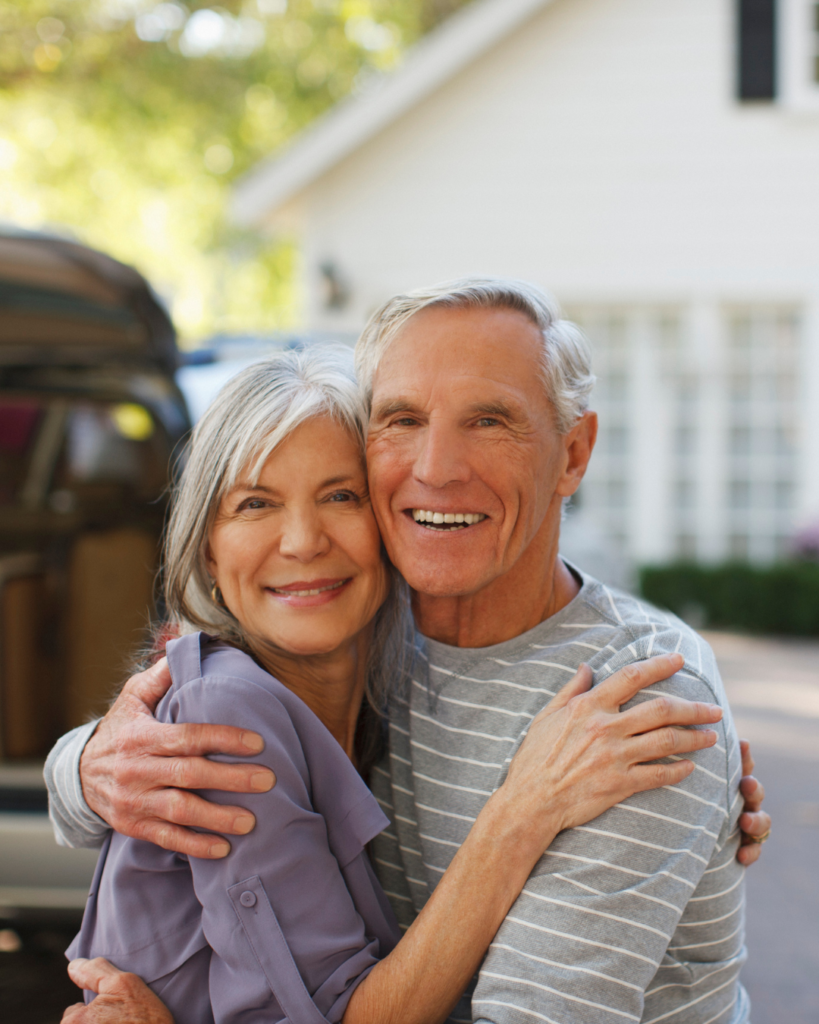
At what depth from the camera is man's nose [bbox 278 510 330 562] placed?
69.2 inches

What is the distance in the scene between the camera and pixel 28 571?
387cm

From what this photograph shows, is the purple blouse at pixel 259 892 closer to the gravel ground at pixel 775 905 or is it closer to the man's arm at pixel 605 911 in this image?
the man's arm at pixel 605 911

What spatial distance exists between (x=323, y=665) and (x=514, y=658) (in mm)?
366

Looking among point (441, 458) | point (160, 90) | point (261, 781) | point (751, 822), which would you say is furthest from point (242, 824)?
point (160, 90)

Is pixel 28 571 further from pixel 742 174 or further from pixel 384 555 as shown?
pixel 742 174

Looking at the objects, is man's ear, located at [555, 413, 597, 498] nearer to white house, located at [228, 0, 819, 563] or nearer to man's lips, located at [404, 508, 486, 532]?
man's lips, located at [404, 508, 486, 532]

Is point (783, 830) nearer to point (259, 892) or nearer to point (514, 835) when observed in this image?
point (514, 835)

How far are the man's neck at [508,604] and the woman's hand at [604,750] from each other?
1.06 feet

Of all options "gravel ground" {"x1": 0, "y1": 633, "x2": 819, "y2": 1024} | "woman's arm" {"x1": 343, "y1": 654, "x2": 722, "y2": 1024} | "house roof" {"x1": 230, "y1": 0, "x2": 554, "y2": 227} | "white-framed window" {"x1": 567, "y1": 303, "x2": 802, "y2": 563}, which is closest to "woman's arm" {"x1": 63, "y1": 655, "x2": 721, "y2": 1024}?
"woman's arm" {"x1": 343, "y1": 654, "x2": 722, "y2": 1024}

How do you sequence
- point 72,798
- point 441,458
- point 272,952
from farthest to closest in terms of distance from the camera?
point 72,798 < point 441,458 < point 272,952

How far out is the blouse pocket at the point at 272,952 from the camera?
1461 millimetres

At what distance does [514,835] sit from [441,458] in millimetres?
633

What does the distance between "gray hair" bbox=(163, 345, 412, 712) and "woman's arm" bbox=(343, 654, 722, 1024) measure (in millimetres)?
490

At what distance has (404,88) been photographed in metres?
9.16
